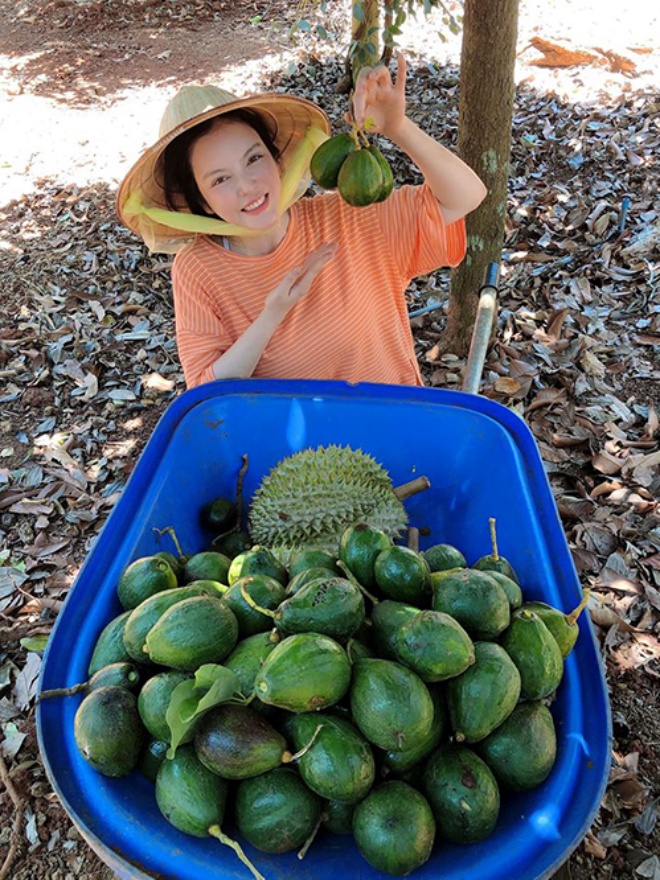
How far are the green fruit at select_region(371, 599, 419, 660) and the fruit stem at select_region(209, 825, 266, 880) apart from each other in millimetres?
419

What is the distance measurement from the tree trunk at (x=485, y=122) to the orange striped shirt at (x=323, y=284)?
90 cm

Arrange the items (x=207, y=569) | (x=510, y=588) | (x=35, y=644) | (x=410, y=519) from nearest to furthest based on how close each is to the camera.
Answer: (x=510, y=588) → (x=207, y=569) → (x=410, y=519) → (x=35, y=644)

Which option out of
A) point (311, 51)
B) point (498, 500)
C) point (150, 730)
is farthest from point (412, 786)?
point (311, 51)

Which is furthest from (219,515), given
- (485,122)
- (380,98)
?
Answer: (485,122)

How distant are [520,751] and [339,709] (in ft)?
1.10

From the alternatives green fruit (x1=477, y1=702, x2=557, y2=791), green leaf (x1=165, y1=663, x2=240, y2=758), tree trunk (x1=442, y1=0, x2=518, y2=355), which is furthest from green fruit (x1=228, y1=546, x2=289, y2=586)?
tree trunk (x1=442, y1=0, x2=518, y2=355)

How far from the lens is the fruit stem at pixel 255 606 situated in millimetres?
1333

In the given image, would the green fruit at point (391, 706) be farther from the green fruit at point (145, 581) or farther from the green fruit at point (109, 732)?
the green fruit at point (145, 581)

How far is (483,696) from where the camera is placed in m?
1.22

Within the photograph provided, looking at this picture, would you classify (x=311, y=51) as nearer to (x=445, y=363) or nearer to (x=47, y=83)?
(x=47, y=83)

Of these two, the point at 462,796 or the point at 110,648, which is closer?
the point at 462,796

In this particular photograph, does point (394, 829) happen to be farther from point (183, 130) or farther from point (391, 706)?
point (183, 130)

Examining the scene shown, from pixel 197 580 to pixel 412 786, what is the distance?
69cm

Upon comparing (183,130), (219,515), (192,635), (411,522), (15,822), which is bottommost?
(15,822)
